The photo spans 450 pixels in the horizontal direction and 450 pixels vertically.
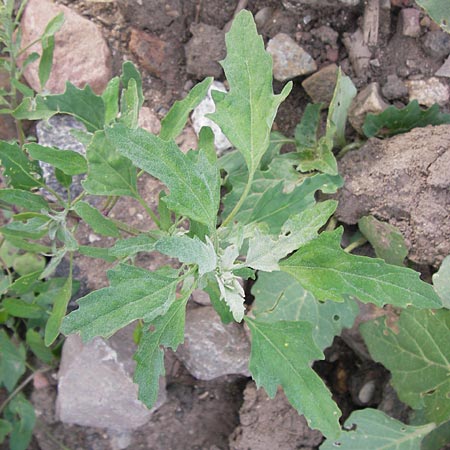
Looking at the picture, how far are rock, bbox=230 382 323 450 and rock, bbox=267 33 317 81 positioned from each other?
1.44m

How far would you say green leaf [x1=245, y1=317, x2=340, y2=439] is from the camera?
6.05 feet

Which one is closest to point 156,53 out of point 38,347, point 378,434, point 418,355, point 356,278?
point 38,347

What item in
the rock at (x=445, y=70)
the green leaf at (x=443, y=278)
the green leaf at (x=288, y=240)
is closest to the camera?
the green leaf at (x=288, y=240)

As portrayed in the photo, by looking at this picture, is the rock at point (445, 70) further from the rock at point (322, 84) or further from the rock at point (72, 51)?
the rock at point (72, 51)

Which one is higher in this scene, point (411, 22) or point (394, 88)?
point (411, 22)

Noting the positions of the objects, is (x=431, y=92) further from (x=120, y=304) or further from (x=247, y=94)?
(x=120, y=304)

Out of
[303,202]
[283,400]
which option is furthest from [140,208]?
[283,400]

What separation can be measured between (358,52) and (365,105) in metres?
0.27

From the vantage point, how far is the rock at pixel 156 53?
8.94ft

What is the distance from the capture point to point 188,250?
4.99 feet

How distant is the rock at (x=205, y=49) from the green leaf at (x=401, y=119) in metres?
0.73

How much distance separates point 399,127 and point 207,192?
1.14 m

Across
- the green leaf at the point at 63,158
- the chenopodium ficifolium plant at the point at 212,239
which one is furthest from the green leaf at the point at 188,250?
the green leaf at the point at 63,158

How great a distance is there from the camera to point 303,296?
8.16 feet
